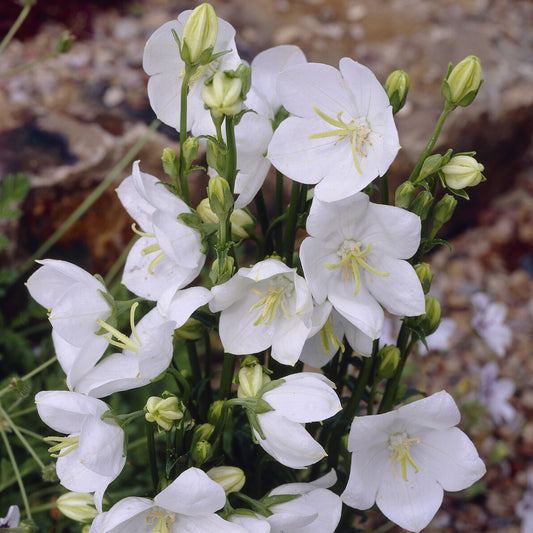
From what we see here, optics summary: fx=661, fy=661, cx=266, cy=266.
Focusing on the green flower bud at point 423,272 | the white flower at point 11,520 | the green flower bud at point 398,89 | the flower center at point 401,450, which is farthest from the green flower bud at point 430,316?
the white flower at point 11,520

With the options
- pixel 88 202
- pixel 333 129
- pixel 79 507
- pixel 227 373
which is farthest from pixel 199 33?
pixel 88 202

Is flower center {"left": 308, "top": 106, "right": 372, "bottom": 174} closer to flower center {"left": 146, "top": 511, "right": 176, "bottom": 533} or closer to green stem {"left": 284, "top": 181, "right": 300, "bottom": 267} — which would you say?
green stem {"left": 284, "top": 181, "right": 300, "bottom": 267}

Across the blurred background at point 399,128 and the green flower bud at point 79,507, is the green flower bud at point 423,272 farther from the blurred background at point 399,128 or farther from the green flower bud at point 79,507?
the blurred background at point 399,128

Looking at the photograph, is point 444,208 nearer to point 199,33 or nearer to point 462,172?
point 462,172

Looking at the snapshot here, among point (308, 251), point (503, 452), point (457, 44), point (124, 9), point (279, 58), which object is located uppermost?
point (279, 58)

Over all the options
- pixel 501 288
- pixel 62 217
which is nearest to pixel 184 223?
pixel 62 217

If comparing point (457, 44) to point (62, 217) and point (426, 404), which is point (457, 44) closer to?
point (62, 217)

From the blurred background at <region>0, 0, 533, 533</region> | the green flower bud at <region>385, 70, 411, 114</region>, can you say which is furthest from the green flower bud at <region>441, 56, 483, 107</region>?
the blurred background at <region>0, 0, 533, 533</region>
